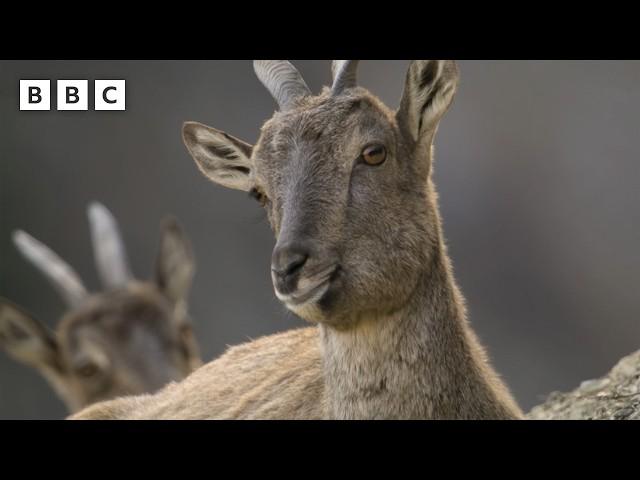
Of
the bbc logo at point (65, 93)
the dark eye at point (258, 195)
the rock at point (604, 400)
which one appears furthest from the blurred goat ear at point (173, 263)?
the dark eye at point (258, 195)

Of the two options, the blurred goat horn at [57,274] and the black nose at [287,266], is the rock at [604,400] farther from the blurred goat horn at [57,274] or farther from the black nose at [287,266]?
the blurred goat horn at [57,274]

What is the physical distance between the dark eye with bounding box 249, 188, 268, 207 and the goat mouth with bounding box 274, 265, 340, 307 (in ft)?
2.18

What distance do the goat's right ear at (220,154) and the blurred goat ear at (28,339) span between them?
4.96 m

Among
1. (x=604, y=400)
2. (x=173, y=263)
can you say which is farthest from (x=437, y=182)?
(x=604, y=400)

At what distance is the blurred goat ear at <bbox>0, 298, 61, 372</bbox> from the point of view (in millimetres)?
10891

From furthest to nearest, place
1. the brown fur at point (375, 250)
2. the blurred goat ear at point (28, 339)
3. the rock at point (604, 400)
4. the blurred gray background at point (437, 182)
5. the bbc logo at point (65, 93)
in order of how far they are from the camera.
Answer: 1. the blurred gray background at point (437, 182)
2. the blurred goat ear at point (28, 339)
3. the bbc logo at point (65, 93)
4. the rock at point (604, 400)
5. the brown fur at point (375, 250)

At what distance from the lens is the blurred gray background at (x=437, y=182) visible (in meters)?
18.0

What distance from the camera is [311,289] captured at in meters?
5.30

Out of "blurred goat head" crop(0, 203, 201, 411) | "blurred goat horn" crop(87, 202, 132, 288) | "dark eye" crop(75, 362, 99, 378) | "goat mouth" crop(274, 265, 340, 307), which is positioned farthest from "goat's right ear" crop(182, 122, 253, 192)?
"blurred goat horn" crop(87, 202, 132, 288)

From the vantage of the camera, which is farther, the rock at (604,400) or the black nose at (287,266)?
the rock at (604,400)

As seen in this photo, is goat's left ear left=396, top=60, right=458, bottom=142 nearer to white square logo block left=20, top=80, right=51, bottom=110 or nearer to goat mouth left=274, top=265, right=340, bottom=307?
goat mouth left=274, top=265, right=340, bottom=307

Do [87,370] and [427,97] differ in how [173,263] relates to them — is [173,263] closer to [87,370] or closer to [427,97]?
[87,370]

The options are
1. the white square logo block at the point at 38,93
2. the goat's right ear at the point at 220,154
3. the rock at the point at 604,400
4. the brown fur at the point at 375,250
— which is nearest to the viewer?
the brown fur at the point at 375,250
